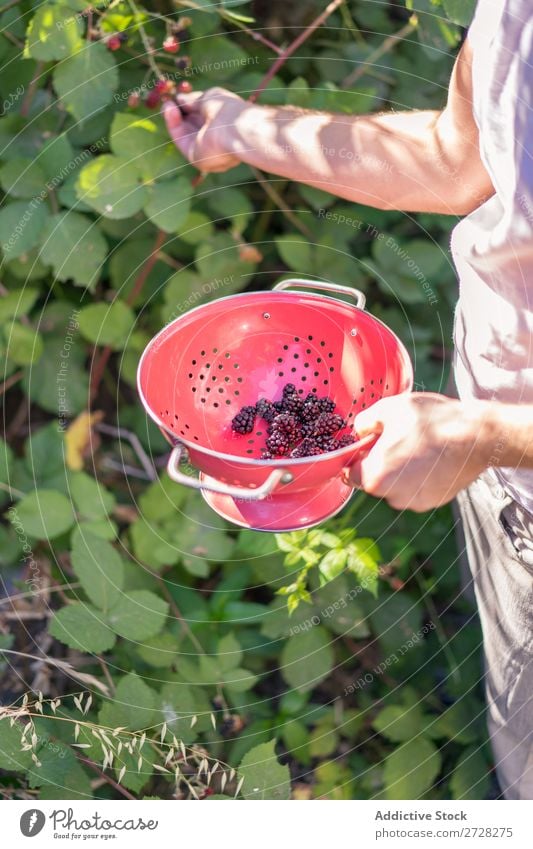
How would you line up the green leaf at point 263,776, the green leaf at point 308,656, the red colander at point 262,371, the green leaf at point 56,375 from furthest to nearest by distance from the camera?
the green leaf at point 56,375
the green leaf at point 308,656
the green leaf at point 263,776
the red colander at point 262,371

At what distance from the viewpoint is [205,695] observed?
0.97 m

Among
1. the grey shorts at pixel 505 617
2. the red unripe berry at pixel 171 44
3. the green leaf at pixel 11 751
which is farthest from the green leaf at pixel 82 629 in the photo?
the red unripe berry at pixel 171 44

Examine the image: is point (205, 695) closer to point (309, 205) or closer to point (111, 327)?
point (111, 327)

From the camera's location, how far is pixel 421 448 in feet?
2.19

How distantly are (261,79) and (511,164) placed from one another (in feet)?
1.48

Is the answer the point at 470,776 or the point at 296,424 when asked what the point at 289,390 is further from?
the point at 470,776

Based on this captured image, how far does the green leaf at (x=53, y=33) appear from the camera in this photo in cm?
88

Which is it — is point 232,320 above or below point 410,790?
above

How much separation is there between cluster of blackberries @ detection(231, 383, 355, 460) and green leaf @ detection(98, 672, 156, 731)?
0.30 meters

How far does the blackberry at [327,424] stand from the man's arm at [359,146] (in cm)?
24

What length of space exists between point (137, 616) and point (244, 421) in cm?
27

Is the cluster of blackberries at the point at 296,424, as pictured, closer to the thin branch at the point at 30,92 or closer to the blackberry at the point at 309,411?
the blackberry at the point at 309,411

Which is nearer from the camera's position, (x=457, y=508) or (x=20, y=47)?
(x=20, y=47)
